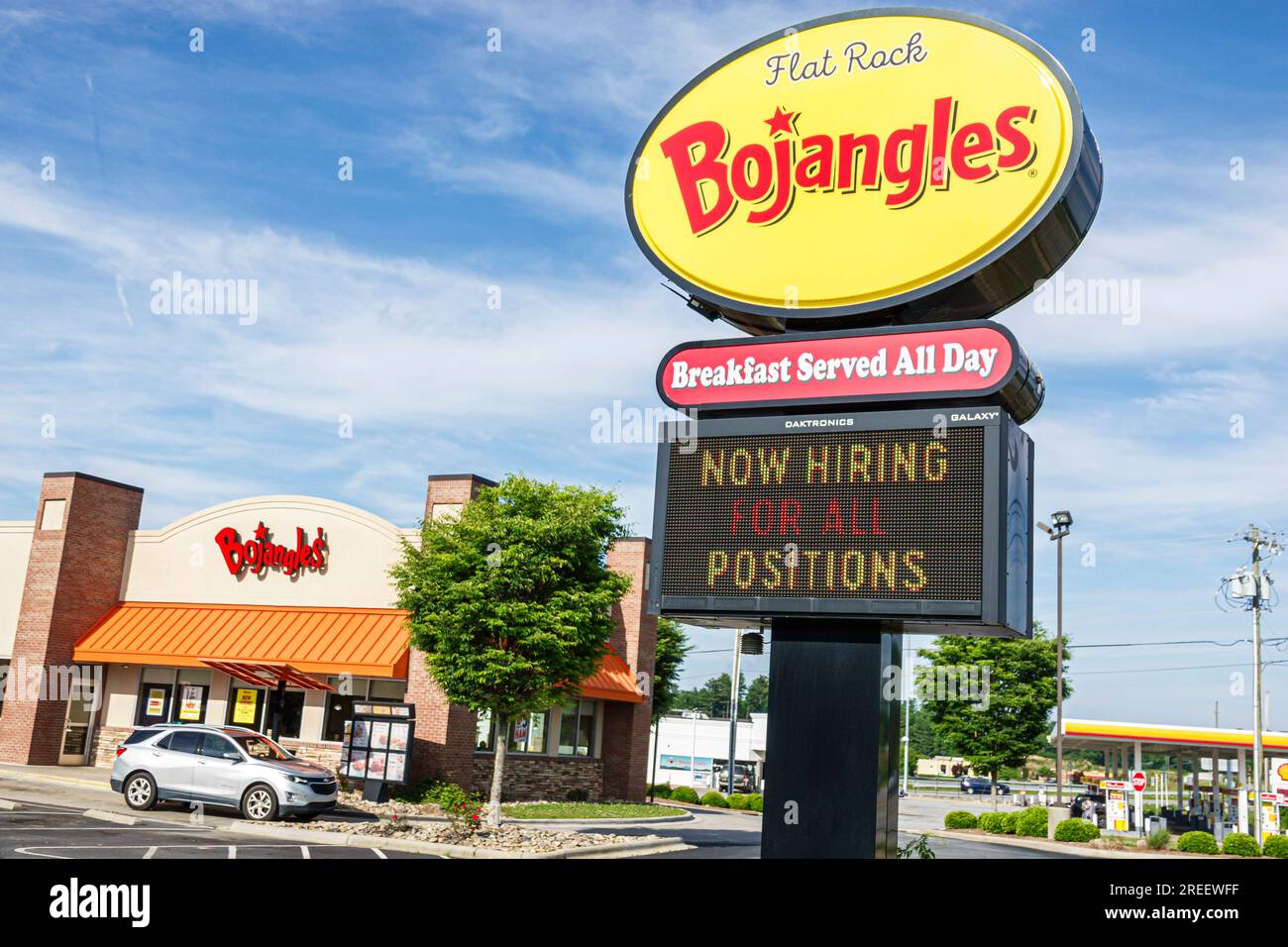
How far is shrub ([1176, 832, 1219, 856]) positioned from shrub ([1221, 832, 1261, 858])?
30 centimetres

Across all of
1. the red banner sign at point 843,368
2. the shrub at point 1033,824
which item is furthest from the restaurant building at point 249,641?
the red banner sign at point 843,368

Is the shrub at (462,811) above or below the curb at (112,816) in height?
above

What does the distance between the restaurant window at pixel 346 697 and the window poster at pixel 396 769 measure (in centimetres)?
395

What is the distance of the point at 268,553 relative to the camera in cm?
3141

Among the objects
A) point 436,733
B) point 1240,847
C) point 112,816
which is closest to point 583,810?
point 436,733

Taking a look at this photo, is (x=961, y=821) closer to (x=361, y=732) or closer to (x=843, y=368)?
(x=361, y=732)

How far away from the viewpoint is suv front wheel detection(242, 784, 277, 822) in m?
21.4

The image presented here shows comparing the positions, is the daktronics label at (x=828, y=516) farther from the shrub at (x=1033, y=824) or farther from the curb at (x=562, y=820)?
the shrub at (x=1033, y=824)

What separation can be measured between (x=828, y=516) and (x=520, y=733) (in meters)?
22.1

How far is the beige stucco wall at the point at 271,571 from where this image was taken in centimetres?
3047

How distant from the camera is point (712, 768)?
71.9 m

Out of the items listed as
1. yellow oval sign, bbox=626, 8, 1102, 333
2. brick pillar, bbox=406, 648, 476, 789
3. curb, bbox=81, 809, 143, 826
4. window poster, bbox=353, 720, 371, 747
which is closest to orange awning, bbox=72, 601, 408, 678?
brick pillar, bbox=406, 648, 476, 789
